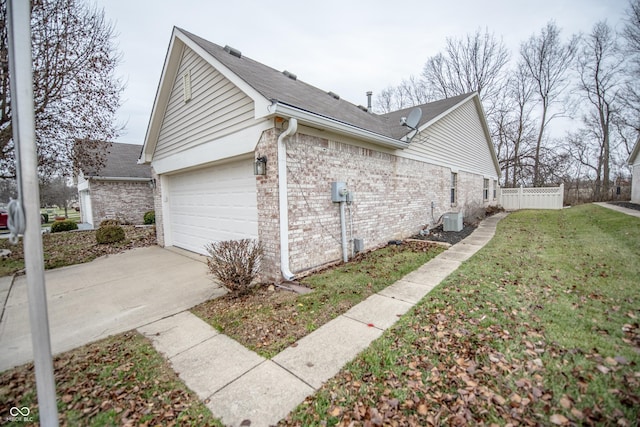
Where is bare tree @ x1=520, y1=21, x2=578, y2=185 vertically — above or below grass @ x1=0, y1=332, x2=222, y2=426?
above

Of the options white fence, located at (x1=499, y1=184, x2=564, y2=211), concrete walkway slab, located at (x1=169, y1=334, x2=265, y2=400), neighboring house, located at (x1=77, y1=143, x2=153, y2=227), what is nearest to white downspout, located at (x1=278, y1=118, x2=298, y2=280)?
concrete walkway slab, located at (x1=169, y1=334, x2=265, y2=400)

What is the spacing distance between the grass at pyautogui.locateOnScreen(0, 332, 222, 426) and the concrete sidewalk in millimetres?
128

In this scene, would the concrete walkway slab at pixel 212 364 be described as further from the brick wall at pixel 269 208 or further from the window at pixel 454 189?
the window at pixel 454 189

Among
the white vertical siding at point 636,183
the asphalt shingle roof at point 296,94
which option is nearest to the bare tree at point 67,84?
the asphalt shingle roof at point 296,94

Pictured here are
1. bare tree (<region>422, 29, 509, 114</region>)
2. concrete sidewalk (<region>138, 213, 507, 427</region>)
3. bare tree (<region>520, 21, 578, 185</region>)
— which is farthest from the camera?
bare tree (<region>422, 29, 509, 114</region>)

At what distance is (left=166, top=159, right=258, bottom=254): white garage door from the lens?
5922 millimetres

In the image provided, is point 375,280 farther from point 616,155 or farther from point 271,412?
point 616,155

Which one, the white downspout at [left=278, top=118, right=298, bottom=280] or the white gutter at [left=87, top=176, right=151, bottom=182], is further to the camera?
the white gutter at [left=87, top=176, right=151, bottom=182]

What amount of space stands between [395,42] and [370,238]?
40.0ft

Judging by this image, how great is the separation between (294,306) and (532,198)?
20767 millimetres

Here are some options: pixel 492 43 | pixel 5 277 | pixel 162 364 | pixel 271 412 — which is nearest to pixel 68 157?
pixel 5 277

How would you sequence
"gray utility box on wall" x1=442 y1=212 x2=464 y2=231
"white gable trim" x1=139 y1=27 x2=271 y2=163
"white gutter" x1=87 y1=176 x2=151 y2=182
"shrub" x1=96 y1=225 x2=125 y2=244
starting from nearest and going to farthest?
"white gable trim" x1=139 y1=27 x2=271 y2=163 → "shrub" x1=96 y1=225 x2=125 y2=244 → "gray utility box on wall" x1=442 y1=212 x2=464 y2=231 → "white gutter" x1=87 y1=176 x2=151 y2=182

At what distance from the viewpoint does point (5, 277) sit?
19.9 ft

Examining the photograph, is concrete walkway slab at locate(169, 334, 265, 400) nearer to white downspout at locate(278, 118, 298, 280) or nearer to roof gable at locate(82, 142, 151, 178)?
white downspout at locate(278, 118, 298, 280)
